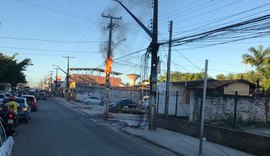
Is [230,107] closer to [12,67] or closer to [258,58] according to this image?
[258,58]

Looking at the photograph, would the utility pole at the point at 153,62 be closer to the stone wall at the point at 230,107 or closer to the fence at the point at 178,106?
the stone wall at the point at 230,107

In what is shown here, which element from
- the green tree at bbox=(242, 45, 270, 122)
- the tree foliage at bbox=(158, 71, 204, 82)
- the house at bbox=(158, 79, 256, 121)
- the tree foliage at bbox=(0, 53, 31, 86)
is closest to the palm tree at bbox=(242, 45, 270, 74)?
the green tree at bbox=(242, 45, 270, 122)

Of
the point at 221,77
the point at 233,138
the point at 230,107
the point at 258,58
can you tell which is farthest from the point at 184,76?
the point at 233,138

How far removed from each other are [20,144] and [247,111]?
1940cm

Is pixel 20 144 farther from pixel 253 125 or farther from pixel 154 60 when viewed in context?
pixel 253 125

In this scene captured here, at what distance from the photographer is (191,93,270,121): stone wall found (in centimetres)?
2966

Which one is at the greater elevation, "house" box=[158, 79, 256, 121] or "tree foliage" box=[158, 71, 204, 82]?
"tree foliage" box=[158, 71, 204, 82]

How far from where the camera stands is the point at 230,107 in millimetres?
30000

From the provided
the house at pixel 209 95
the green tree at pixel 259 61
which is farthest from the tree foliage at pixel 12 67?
the green tree at pixel 259 61

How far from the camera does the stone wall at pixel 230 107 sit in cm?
2966

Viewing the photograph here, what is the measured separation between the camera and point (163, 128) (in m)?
26.9

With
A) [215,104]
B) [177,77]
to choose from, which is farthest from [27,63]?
[215,104]

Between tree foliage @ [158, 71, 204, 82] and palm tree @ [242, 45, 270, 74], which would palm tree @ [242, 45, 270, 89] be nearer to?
palm tree @ [242, 45, 270, 74]

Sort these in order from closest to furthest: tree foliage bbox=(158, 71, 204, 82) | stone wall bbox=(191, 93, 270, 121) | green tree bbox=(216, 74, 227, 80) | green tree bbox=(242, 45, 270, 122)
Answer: stone wall bbox=(191, 93, 270, 121)
green tree bbox=(242, 45, 270, 122)
green tree bbox=(216, 74, 227, 80)
tree foliage bbox=(158, 71, 204, 82)
